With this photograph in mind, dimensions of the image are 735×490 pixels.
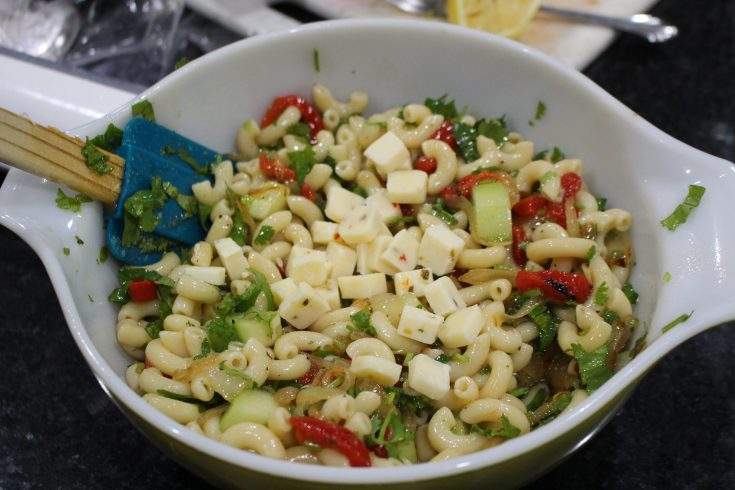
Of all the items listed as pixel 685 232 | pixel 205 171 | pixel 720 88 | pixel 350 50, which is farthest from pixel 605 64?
pixel 205 171

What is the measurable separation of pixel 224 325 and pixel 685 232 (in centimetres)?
71

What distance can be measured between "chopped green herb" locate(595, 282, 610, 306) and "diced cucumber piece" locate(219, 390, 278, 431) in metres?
0.52

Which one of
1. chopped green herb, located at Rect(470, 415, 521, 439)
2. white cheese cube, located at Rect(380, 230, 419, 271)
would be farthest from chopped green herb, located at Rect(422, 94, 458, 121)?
chopped green herb, located at Rect(470, 415, 521, 439)

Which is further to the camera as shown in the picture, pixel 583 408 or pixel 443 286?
pixel 443 286

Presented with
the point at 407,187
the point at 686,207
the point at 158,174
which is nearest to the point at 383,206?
the point at 407,187

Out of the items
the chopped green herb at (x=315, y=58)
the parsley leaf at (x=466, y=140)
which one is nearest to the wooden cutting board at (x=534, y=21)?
the chopped green herb at (x=315, y=58)

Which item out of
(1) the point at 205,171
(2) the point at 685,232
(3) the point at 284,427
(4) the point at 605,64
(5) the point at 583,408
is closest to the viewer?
(5) the point at 583,408

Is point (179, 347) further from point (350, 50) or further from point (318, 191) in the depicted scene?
point (350, 50)

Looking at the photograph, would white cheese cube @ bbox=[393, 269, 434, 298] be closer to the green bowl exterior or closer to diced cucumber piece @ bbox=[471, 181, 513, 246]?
diced cucumber piece @ bbox=[471, 181, 513, 246]

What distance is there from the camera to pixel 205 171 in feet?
4.84

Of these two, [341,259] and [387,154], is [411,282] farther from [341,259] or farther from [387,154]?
[387,154]

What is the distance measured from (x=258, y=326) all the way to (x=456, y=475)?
0.44 m

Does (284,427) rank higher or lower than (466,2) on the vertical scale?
lower

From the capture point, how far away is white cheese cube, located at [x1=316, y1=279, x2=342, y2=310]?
131 centimetres
